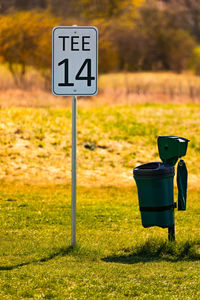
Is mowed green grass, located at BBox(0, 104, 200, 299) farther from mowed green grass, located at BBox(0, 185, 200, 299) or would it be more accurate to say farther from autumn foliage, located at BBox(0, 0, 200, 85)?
autumn foliage, located at BBox(0, 0, 200, 85)

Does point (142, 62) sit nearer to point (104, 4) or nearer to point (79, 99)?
point (104, 4)

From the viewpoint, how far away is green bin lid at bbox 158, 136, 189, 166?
305 inches

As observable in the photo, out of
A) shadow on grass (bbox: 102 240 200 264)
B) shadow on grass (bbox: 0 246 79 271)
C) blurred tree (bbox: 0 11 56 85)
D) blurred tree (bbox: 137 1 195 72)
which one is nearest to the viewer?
shadow on grass (bbox: 0 246 79 271)

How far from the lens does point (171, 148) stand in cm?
777

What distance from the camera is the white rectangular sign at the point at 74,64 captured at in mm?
7449

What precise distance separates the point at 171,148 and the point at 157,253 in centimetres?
132

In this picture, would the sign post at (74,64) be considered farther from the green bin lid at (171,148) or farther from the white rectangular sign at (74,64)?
the green bin lid at (171,148)

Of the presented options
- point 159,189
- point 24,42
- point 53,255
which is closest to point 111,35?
point 24,42

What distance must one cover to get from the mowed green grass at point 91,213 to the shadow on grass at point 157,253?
0.04 ft

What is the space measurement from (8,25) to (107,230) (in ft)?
63.6

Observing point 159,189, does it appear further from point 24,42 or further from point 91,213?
point 24,42

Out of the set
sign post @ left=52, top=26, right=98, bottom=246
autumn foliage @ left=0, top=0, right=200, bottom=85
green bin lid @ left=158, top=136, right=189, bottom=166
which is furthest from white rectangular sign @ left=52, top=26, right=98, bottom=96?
autumn foliage @ left=0, top=0, right=200, bottom=85

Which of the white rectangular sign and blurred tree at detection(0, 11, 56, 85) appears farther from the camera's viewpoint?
blurred tree at detection(0, 11, 56, 85)

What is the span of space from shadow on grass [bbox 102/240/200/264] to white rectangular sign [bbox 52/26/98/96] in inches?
78.4
